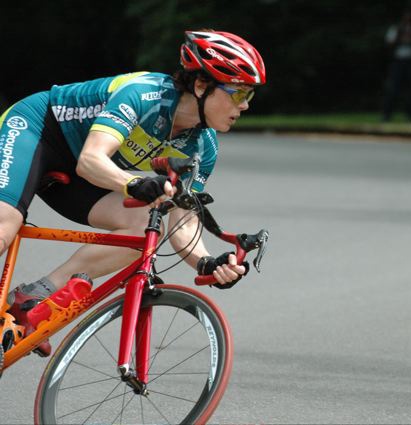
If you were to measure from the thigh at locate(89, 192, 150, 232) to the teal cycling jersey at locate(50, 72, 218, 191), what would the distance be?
0.19m

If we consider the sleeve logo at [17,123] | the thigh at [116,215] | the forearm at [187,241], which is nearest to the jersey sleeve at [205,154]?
the forearm at [187,241]

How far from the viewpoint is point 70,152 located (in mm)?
5992

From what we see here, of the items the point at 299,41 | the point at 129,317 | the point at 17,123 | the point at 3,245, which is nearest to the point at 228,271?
the point at 129,317

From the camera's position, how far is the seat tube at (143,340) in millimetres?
5203

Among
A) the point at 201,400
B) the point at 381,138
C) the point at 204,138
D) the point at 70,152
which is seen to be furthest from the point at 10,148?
the point at 381,138

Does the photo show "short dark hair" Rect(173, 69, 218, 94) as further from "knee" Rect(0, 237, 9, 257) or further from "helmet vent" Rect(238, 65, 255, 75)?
"knee" Rect(0, 237, 9, 257)

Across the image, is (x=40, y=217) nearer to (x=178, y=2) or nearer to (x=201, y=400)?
(x=201, y=400)

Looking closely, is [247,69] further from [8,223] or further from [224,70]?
[8,223]

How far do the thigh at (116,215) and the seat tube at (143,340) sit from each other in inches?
26.0

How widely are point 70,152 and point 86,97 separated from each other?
0.26 metres

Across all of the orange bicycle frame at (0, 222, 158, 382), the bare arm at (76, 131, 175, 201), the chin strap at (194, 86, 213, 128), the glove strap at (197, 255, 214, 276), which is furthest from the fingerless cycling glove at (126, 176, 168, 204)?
the chin strap at (194, 86, 213, 128)

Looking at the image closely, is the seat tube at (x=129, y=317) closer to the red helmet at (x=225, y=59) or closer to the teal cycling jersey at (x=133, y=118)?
the teal cycling jersey at (x=133, y=118)

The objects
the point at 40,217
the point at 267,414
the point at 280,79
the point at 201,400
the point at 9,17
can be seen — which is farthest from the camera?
the point at 9,17

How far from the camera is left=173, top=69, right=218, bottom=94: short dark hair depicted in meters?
5.64
